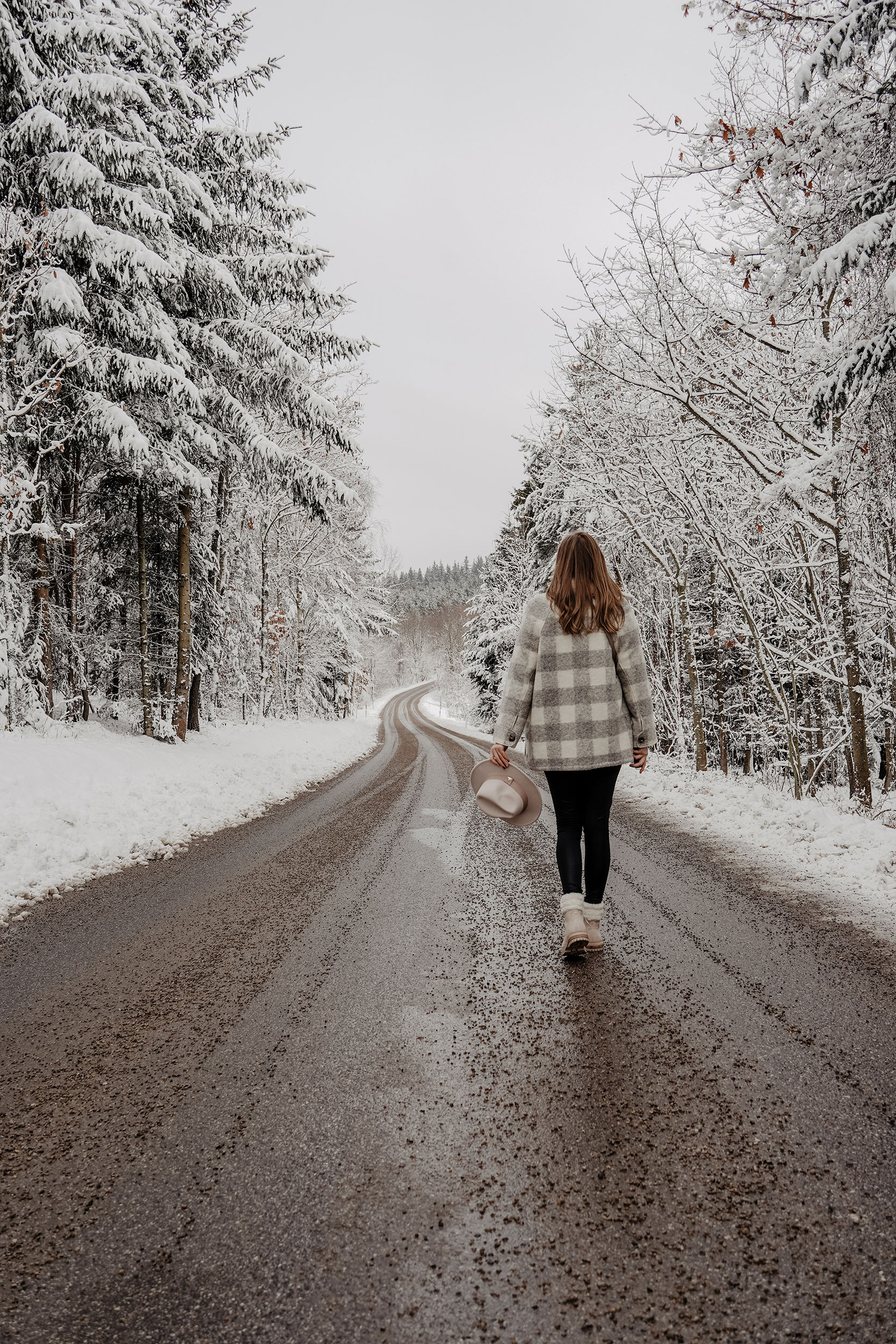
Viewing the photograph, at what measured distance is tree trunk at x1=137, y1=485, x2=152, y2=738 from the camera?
39.1 feet

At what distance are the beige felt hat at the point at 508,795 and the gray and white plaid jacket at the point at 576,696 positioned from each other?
11.8 inches

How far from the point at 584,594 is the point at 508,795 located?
4.04 feet

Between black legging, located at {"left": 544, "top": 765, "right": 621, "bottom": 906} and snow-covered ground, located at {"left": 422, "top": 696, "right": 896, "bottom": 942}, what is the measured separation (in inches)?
68.3

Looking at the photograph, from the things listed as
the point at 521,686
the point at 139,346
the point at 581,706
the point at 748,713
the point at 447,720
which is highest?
the point at 139,346

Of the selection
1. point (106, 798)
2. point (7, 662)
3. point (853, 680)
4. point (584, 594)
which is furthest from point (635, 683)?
point (7, 662)

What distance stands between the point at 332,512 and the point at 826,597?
54.5 ft

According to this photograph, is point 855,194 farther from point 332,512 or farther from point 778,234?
point 332,512

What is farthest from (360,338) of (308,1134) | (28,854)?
(308,1134)

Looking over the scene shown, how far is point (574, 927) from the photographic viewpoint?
3.37 meters

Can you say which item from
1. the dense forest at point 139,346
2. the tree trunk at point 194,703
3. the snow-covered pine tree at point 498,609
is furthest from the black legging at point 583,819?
the snow-covered pine tree at point 498,609

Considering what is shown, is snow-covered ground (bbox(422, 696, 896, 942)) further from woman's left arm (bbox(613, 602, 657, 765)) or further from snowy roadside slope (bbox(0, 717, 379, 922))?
snowy roadside slope (bbox(0, 717, 379, 922))

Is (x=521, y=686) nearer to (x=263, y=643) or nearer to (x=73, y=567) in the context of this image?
(x=73, y=567)

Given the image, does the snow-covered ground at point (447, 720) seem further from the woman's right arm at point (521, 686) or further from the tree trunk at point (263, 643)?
the woman's right arm at point (521, 686)

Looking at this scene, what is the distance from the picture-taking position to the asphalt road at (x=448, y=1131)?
1442 mm
